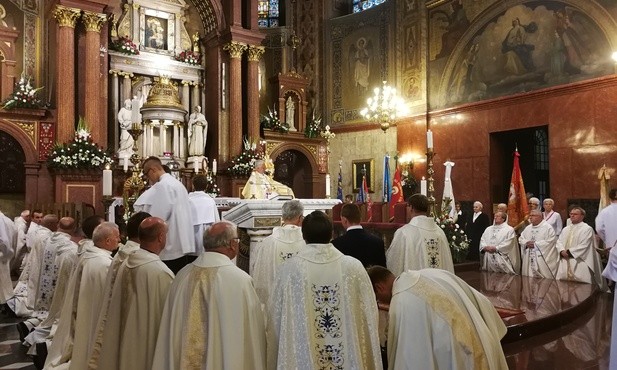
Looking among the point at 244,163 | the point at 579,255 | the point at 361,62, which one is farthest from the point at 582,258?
the point at 361,62

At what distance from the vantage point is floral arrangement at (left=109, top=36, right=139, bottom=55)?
16.3 metres

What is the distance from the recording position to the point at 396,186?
42.3 feet

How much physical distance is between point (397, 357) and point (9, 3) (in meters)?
16.0

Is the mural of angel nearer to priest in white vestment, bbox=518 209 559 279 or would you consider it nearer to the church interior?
the church interior

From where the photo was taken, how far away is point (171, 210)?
552 centimetres

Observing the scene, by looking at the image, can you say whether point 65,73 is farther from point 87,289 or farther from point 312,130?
point 87,289

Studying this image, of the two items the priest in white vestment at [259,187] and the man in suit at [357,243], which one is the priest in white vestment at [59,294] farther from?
the man in suit at [357,243]

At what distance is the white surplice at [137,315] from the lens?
13.2ft

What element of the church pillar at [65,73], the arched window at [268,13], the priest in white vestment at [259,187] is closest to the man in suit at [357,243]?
the priest in white vestment at [259,187]

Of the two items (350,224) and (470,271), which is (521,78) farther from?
(350,224)

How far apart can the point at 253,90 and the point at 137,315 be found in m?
14.5

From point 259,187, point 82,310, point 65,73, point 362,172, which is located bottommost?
point 82,310

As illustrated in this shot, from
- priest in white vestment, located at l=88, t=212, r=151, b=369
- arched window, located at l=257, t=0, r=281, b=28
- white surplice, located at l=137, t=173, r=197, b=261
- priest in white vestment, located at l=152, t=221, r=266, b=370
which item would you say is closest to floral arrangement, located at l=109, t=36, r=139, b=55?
arched window, located at l=257, t=0, r=281, b=28

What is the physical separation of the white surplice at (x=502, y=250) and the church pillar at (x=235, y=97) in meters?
8.72
